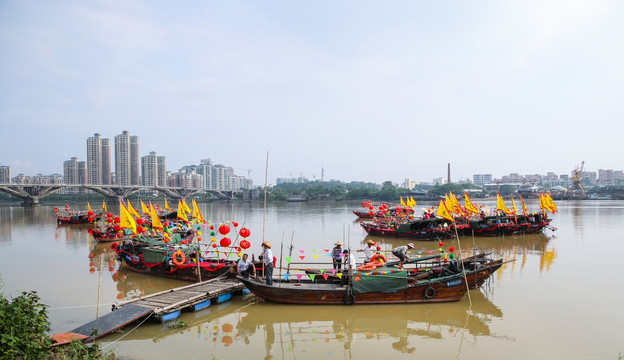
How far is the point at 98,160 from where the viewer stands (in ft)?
422

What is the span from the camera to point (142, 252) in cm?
1507

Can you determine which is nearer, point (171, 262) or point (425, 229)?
point (171, 262)

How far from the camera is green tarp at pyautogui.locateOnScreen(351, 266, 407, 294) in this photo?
10445mm

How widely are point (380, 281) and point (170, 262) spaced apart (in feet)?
24.7

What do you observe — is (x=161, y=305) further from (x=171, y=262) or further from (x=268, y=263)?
(x=171, y=262)

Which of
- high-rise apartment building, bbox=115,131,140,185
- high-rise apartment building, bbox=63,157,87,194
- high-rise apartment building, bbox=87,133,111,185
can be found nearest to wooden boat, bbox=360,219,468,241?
high-rise apartment building, bbox=115,131,140,185

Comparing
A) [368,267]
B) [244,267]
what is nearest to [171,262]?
[244,267]

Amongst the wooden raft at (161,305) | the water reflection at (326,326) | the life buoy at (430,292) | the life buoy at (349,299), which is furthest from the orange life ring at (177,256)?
the life buoy at (430,292)

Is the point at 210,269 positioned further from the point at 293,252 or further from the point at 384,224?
the point at 384,224

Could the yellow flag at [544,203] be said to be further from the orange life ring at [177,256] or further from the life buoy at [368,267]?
the orange life ring at [177,256]

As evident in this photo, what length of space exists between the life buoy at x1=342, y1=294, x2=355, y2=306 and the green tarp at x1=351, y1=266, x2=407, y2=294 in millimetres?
181

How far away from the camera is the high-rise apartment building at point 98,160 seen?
5015 inches

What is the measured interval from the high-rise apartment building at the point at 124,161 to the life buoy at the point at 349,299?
426ft

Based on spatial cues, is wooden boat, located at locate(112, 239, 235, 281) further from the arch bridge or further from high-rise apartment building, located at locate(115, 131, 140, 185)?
high-rise apartment building, located at locate(115, 131, 140, 185)
